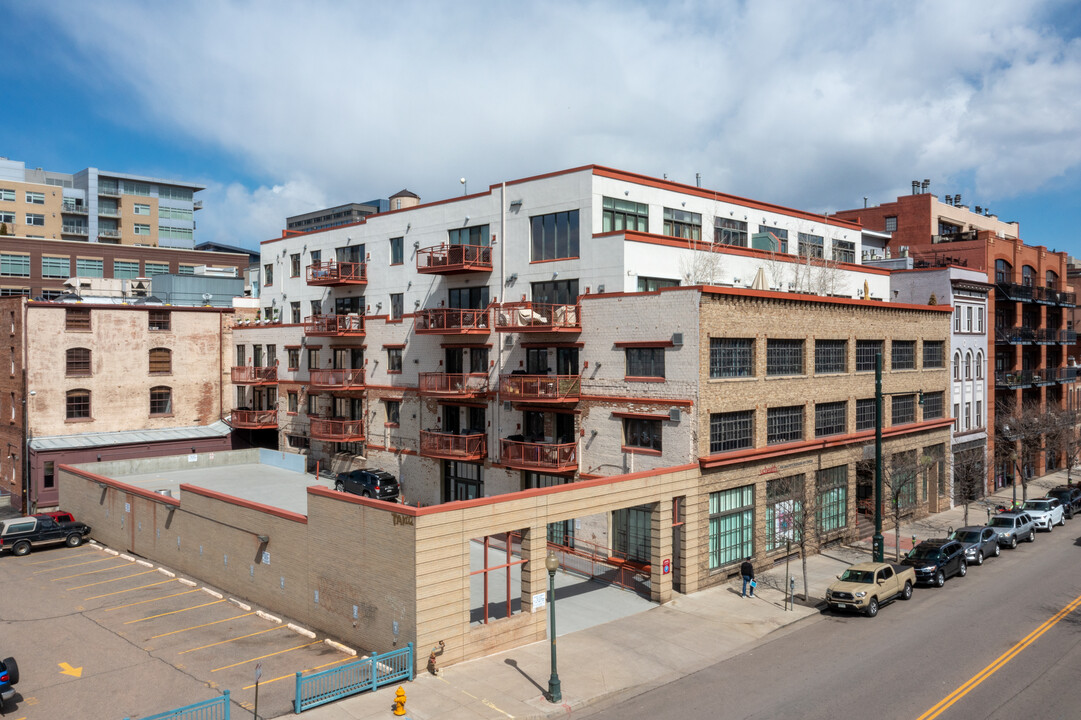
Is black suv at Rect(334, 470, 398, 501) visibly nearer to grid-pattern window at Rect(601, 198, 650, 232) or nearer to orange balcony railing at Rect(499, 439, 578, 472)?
orange balcony railing at Rect(499, 439, 578, 472)

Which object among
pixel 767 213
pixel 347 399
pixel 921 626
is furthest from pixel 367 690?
pixel 767 213

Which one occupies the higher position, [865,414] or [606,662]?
[865,414]

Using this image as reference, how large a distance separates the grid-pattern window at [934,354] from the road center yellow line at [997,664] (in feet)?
63.6

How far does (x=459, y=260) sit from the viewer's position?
38.9 metres

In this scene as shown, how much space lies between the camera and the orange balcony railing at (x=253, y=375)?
55.3 meters

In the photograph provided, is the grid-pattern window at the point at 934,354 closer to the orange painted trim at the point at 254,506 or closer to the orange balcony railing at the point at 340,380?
the orange balcony railing at the point at 340,380

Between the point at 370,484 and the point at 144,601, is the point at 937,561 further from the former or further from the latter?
the point at 144,601

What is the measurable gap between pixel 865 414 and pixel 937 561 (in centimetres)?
1010

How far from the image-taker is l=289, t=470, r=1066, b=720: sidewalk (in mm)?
19422

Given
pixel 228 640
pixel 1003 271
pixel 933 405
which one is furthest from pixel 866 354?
pixel 228 640

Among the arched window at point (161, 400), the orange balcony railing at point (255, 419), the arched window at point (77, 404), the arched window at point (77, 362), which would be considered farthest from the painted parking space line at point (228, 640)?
the arched window at point (161, 400)

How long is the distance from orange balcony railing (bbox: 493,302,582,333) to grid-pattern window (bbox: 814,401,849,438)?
Answer: 12.6 meters

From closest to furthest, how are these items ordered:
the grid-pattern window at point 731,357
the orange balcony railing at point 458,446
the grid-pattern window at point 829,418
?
the grid-pattern window at point 731,357 < the grid-pattern window at point 829,418 < the orange balcony railing at point 458,446

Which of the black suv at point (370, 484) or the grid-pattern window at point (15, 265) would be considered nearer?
the black suv at point (370, 484)
